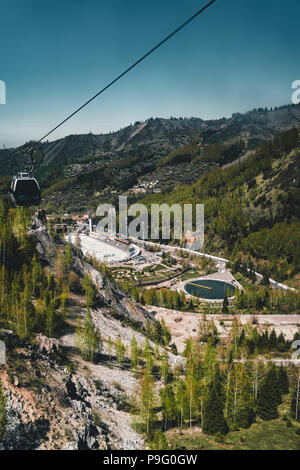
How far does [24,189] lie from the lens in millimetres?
22891

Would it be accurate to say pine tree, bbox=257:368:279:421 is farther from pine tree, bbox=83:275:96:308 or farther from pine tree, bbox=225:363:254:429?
pine tree, bbox=83:275:96:308

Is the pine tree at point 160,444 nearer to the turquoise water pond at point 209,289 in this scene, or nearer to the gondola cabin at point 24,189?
the gondola cabin at point 24,189

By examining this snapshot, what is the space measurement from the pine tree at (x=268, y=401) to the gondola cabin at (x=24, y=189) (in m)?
33.8

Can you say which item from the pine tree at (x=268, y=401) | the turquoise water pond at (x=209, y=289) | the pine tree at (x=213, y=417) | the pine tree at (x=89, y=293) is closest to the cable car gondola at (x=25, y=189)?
the pine tree at (x=213, y=417)

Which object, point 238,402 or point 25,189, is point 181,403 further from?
point 25,189

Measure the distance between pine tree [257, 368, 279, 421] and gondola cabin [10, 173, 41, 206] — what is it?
111ft

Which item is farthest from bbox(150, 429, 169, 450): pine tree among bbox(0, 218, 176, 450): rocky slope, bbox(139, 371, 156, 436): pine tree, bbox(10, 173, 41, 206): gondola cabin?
bbox(10, 173, 41, 206): gondola cabin

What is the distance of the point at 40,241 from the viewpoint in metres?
57.3

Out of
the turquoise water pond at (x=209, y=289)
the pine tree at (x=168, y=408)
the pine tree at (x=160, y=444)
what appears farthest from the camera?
the turquoise water pond at (x=209, y=289)

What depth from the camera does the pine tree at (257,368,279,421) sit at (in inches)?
1484

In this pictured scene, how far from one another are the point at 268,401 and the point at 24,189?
1368 inches

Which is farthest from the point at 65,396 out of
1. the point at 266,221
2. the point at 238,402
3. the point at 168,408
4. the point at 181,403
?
the point at 266,221

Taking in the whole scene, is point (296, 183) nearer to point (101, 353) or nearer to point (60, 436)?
point (101, 353)

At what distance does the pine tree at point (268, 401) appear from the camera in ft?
124
